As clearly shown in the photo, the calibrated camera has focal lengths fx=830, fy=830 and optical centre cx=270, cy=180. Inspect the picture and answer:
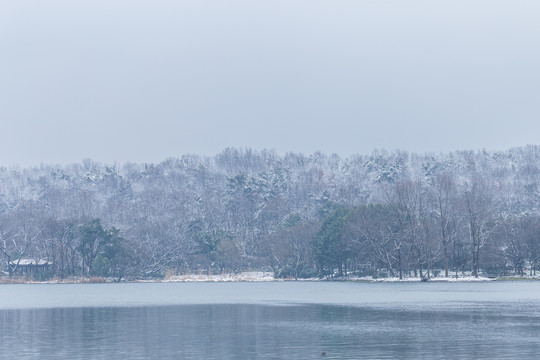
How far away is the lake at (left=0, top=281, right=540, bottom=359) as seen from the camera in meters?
34.4

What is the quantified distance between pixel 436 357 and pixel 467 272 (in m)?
88.0

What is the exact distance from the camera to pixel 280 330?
4372 centimetres

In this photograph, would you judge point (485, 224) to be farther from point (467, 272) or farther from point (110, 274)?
point (110, 274)

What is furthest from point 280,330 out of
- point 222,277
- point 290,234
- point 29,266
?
point 29,266

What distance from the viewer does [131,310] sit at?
202 feet

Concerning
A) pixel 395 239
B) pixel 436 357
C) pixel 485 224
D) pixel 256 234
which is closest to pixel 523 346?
pixel 436 357

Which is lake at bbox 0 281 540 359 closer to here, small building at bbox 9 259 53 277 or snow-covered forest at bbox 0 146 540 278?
snow-covered forest at bbox 0 146 540 278

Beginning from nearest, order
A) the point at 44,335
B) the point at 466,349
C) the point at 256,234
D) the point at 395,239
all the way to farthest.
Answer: the point at 466,349
the point at 44,335
the point at 395,239
the point at 256,234

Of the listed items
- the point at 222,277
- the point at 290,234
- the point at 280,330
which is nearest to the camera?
the point at 280,330

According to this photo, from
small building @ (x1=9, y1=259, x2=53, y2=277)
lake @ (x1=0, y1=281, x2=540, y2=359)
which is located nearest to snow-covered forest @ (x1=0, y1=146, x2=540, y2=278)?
small building @ (x1=9, y1=259, x2=53, y2=277)

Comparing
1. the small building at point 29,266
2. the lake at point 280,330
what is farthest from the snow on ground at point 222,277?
the lake at point 280,330

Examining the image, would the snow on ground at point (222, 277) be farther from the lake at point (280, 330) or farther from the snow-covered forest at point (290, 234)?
the lake at point (280, 330)

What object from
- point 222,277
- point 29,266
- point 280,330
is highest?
point 29,266

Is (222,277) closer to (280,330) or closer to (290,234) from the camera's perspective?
(290,234)
